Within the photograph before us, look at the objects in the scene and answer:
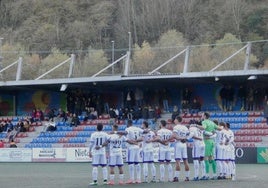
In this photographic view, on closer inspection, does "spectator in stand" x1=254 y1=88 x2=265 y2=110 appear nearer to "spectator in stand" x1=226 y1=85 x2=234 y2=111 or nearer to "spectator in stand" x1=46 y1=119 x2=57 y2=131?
"spectator in stand" x1=226 y1=85 x2=234 y2=111

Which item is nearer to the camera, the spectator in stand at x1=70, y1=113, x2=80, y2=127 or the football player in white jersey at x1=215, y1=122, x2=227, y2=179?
the football player in white jersey at x1=215, y1=122, x2=227, y2=179

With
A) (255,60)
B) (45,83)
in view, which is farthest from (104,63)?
(45,83)

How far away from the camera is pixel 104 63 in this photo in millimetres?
68688

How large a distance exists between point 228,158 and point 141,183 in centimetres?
306

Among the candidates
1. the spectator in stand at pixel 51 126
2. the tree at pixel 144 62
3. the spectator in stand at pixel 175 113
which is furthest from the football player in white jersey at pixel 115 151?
the tree at pixel 144 62

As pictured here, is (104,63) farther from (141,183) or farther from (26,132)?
(141,183)

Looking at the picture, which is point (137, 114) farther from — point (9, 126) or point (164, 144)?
point (164, 144)

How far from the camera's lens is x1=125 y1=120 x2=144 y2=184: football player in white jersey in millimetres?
26328

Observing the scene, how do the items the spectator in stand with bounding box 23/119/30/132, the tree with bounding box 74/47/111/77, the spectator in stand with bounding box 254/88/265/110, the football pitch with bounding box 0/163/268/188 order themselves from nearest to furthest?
the football pitch with bounding box 0/163/268/188 → the spectator in stand with bounding box 254/88/265/110 → the spectator in stand with bounding box 23/119/30/132 → the tree with bounding box 74/47/111/77

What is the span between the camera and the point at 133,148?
1043 inches

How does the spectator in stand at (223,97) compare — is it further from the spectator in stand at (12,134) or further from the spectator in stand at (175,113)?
the spectator in stand at (12,134)

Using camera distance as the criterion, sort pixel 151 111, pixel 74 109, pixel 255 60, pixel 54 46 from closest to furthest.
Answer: pixel 151 111 → pixel 74 109 → pixel 255 60 → pixel 54 46

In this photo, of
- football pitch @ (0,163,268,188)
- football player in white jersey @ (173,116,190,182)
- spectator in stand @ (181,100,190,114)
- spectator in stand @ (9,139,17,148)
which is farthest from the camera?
spectator in stand @ (9,139,17,148)

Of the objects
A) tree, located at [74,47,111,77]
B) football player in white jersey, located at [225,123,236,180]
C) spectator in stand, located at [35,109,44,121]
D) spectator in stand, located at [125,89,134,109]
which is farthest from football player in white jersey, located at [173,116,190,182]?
tree, located at [74,47,111,77]
